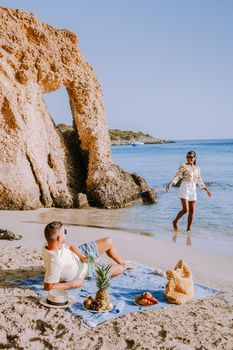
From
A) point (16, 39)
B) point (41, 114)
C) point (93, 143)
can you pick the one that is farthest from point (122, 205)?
point (16, 39)

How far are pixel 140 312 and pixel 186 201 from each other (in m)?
5.53

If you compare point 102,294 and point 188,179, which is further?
point 188,179

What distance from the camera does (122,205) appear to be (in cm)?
1527

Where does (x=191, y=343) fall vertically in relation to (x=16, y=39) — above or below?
below

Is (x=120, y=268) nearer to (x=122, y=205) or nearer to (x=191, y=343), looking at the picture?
(x=191, y=343)

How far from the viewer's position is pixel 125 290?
227 inches

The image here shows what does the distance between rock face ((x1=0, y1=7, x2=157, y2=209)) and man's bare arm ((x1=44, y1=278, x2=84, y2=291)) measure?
7.01 metres

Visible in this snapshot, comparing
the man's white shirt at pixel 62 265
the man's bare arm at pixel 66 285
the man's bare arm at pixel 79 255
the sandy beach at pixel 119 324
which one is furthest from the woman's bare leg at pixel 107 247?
the sandy beach at pixel 119 324

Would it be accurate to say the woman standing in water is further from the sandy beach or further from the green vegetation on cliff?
the green vegetation on cliff

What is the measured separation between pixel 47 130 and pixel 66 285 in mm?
10024

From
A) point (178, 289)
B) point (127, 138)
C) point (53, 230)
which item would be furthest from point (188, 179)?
point (127, 138)

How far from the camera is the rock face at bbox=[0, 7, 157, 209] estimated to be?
1254cm

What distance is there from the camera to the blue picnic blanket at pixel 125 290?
4977 millimetres

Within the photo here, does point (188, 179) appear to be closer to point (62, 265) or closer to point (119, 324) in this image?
point (62, 265)
